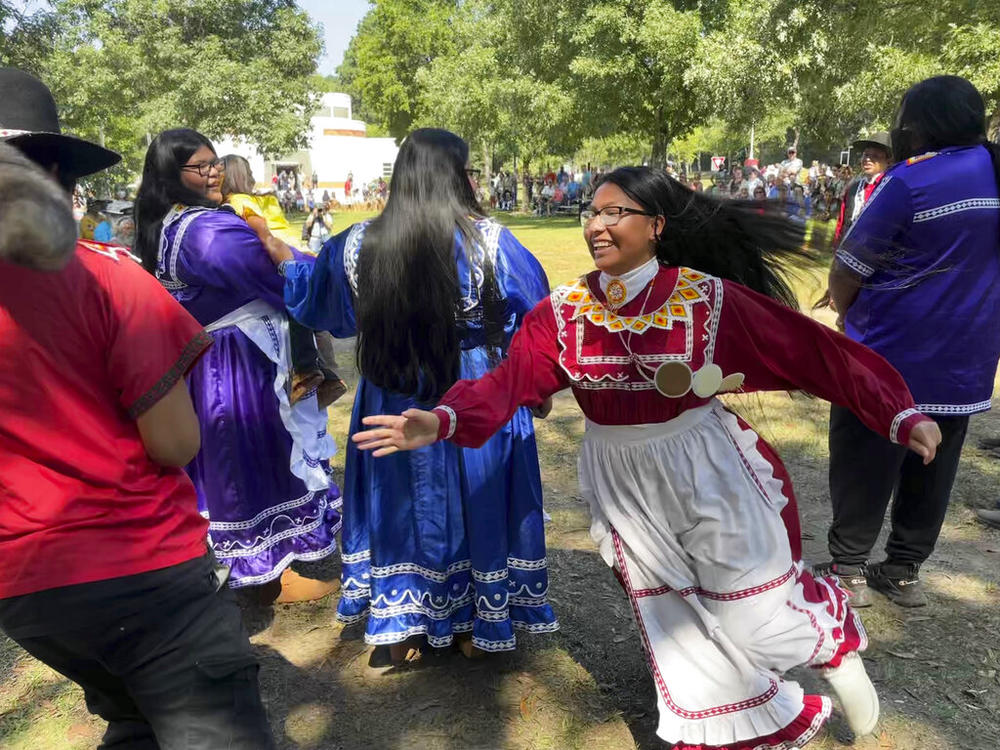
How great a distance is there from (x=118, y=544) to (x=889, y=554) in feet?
10.3

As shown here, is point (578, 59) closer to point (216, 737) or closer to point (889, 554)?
point (889, 554)

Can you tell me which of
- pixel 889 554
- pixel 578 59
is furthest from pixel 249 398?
pixel 578 59

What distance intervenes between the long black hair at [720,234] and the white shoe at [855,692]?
1.16m

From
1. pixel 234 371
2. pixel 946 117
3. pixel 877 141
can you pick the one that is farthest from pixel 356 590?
pixel 877 141

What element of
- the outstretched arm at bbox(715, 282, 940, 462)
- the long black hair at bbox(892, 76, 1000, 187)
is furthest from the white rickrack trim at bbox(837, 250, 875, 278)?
the outstretched arm at bbox(715, 282, 940, 462)

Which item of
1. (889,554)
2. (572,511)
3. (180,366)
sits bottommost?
(572,511)

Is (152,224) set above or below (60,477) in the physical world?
above

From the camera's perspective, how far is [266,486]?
11.4 feet

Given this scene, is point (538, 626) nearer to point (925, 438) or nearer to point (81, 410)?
point (925, 438)

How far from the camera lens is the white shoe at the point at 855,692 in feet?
7.50

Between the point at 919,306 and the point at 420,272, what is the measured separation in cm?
198

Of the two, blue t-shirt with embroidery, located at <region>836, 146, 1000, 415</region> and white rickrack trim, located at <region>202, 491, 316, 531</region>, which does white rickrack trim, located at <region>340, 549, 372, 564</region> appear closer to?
white rickrack trim, located at <region>202, 491, 316, 531</region>

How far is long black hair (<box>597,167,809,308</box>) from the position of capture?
2.41m

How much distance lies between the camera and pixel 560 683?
300cm
